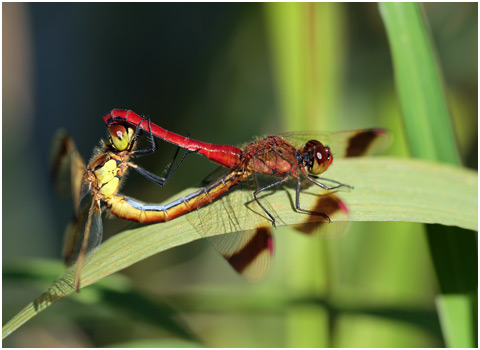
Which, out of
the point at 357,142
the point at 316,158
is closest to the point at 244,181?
the point at 316,158

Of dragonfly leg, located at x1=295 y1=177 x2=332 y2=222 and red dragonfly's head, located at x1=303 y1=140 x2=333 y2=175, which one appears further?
red dragonfly's head, located at x1=303 y1=140 x2=333 y2=175

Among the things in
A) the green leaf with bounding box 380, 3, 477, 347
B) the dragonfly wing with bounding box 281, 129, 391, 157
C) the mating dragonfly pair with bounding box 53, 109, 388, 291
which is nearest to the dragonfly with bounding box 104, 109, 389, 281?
the mating dragonfly pair with bounding box 53, 109, 388, 291

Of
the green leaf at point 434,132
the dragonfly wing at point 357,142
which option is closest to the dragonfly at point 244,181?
the dragonfly wing at point 357,142

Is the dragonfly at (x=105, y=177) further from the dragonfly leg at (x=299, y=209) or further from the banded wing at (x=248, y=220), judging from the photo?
the dragonfly leg at (x=299, y=209)

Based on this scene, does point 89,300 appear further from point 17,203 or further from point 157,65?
point 157,65

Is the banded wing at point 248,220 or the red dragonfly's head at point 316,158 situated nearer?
the banded wing at point 248,220

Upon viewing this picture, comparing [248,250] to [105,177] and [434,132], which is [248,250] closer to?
[105,177]

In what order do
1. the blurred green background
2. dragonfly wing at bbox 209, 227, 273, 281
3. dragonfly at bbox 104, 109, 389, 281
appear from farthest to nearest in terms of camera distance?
the blurred green background < dragonfly wing at bbox 209, 227, 273, 281 < dragonfly at bbox 104, 109, 389, 281

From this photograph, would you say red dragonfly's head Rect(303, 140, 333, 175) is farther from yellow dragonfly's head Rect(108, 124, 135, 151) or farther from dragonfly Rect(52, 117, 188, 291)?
yellow dragonfly's head Rect(108, 124, 135, 151)
